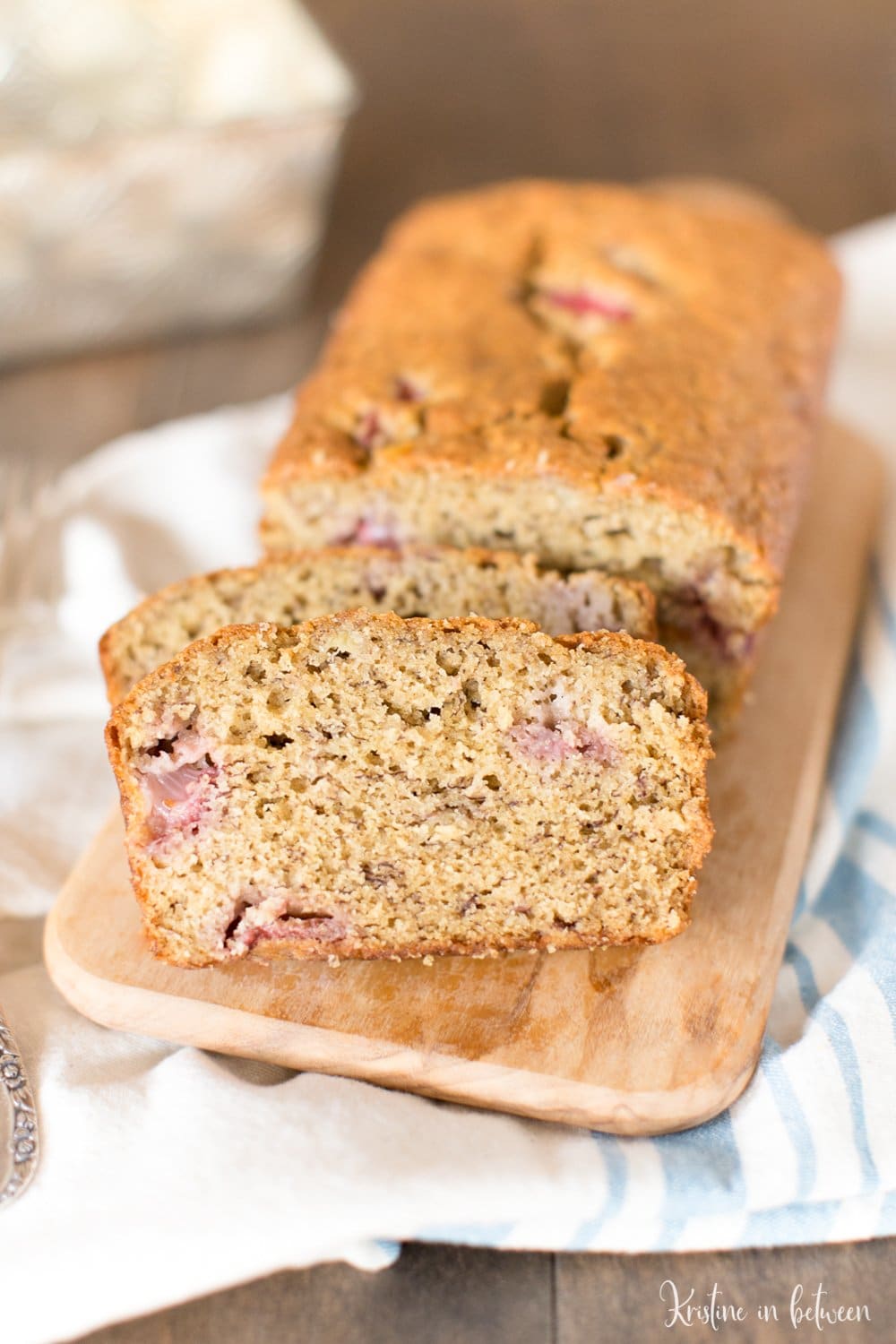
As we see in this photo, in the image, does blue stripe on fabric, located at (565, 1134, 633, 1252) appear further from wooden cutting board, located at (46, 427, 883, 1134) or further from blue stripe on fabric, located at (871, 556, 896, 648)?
blue stripe on fabric, located at (871, 556, 896, 648)

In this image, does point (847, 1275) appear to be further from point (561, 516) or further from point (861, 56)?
point (861, 56)

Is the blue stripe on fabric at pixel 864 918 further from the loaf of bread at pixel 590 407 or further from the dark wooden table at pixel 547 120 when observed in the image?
the dark wooden table at pixel 547 120

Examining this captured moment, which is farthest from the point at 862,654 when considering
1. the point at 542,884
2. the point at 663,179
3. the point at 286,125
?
the point at 663,179

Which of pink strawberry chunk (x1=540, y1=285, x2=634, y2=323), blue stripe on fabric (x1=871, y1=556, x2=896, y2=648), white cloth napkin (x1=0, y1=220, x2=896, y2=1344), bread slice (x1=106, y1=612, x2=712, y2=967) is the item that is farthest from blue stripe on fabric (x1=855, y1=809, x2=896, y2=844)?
pink strawberry chunk (x1=540, y1=285, x2=634, y2=323)

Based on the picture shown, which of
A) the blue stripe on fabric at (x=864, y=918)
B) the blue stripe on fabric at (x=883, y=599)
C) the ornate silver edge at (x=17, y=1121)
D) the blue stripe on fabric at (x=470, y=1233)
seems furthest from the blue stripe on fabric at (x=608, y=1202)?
the blue stripe on fabric at (x=883, y=599)

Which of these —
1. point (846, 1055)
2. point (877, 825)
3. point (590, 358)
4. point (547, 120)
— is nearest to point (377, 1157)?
point (846, 1055)

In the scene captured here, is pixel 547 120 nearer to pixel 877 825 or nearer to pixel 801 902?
pixel 877 825
